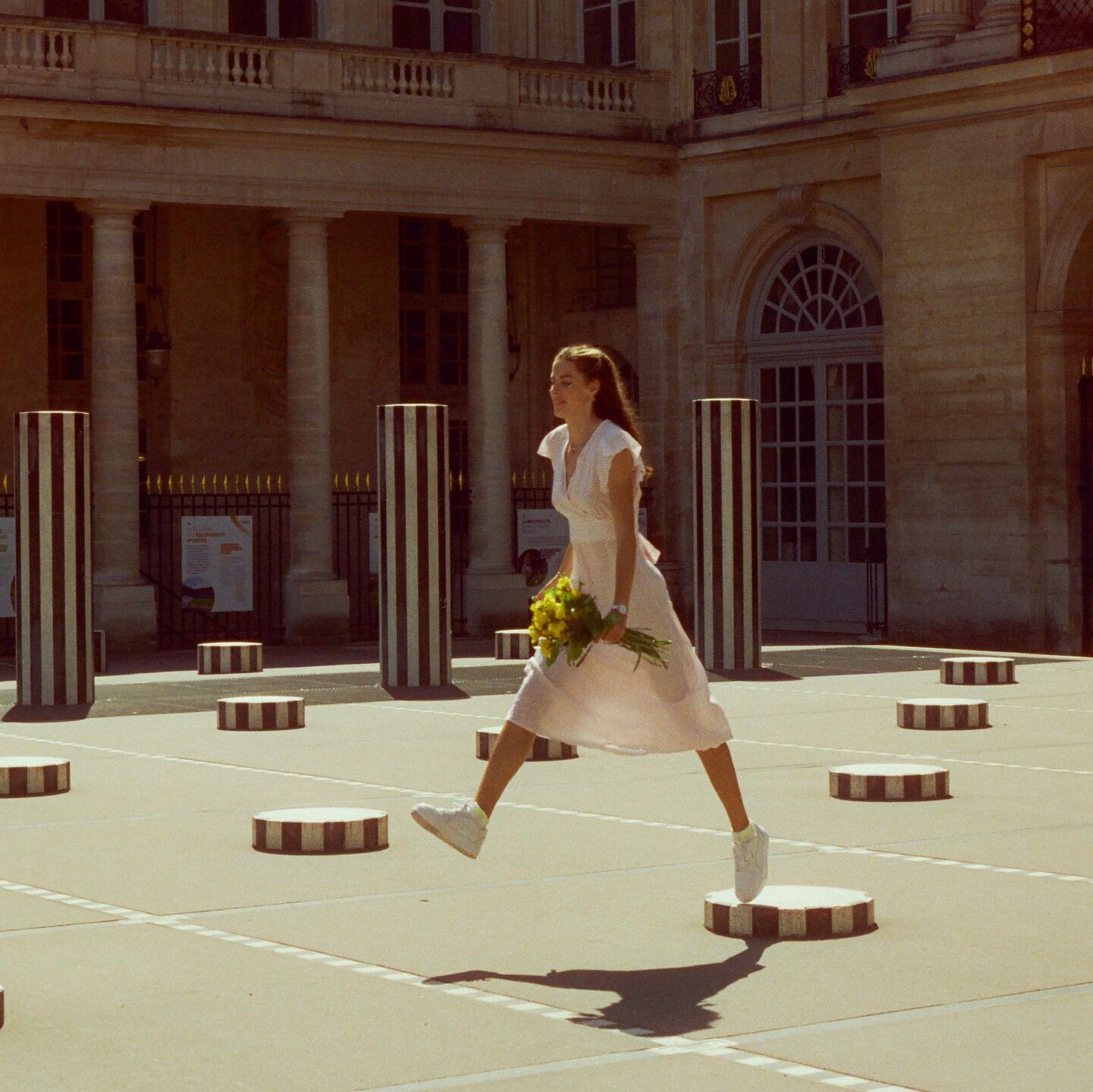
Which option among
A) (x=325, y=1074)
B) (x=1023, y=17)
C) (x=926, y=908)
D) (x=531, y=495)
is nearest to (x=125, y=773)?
(x=926, y=908)

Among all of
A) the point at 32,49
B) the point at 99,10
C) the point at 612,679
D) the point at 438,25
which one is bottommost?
the point at 612,679

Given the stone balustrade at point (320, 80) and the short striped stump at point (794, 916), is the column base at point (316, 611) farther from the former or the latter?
the short striped stump at point (794, 916)

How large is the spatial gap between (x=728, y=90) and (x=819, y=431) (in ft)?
14.3

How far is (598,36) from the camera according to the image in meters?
32.0

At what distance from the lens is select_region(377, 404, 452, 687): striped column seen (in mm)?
19672

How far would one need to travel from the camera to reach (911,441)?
26.7 metres

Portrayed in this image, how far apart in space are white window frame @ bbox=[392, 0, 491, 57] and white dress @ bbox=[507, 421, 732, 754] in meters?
23.5

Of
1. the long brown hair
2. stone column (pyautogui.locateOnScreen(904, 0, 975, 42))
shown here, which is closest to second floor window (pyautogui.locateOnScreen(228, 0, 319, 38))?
stone column (pyautogui.locateOnScreen(904, 0, 975, 42))

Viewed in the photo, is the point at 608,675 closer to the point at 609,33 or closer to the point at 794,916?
the point at 794,916

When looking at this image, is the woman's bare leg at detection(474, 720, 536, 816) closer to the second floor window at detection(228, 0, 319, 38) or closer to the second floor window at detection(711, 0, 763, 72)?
the second floor window at detection(711, 0, 763, 72)

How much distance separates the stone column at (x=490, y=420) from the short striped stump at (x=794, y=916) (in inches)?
838

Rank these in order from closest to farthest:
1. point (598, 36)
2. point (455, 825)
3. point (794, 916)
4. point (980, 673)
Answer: point (794, 916) < point (455, 825) < point (980, 673) < point (598, 36)

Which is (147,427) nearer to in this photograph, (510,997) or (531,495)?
(531,495)

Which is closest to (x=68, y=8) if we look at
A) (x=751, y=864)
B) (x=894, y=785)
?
(x=894, y=785)
